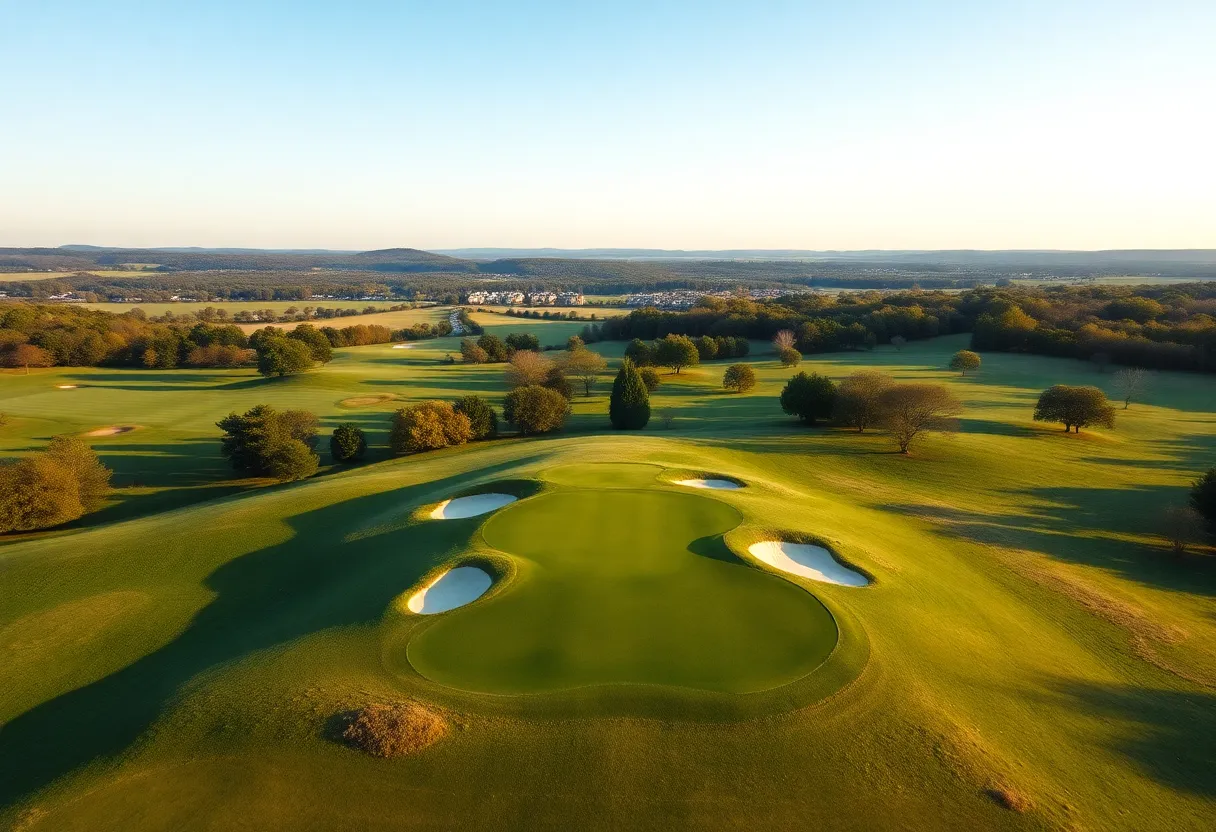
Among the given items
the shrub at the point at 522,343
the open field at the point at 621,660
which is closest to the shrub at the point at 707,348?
the shrub at the point at 522,343

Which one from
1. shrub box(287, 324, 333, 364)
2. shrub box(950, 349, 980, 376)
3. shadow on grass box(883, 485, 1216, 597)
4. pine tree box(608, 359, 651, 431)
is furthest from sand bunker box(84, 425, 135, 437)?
shrub box(950, 349, 980, 376)

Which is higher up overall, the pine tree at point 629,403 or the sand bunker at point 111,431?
the pine tree at point 629,403

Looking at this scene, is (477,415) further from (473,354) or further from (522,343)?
(522,343)

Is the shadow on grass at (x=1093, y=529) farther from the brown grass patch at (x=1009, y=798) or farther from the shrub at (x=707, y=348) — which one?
the shrub at (x=707, y=348)

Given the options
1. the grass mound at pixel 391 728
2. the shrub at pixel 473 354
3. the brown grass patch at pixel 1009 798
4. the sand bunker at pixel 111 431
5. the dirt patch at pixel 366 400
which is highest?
the grass mound at pixel 391 728

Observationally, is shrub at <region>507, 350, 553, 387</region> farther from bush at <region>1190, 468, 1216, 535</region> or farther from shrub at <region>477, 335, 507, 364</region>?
bush at <region>1190, 468, 1216, 535</region>

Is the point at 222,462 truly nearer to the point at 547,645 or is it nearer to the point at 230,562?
the point at 230,562
